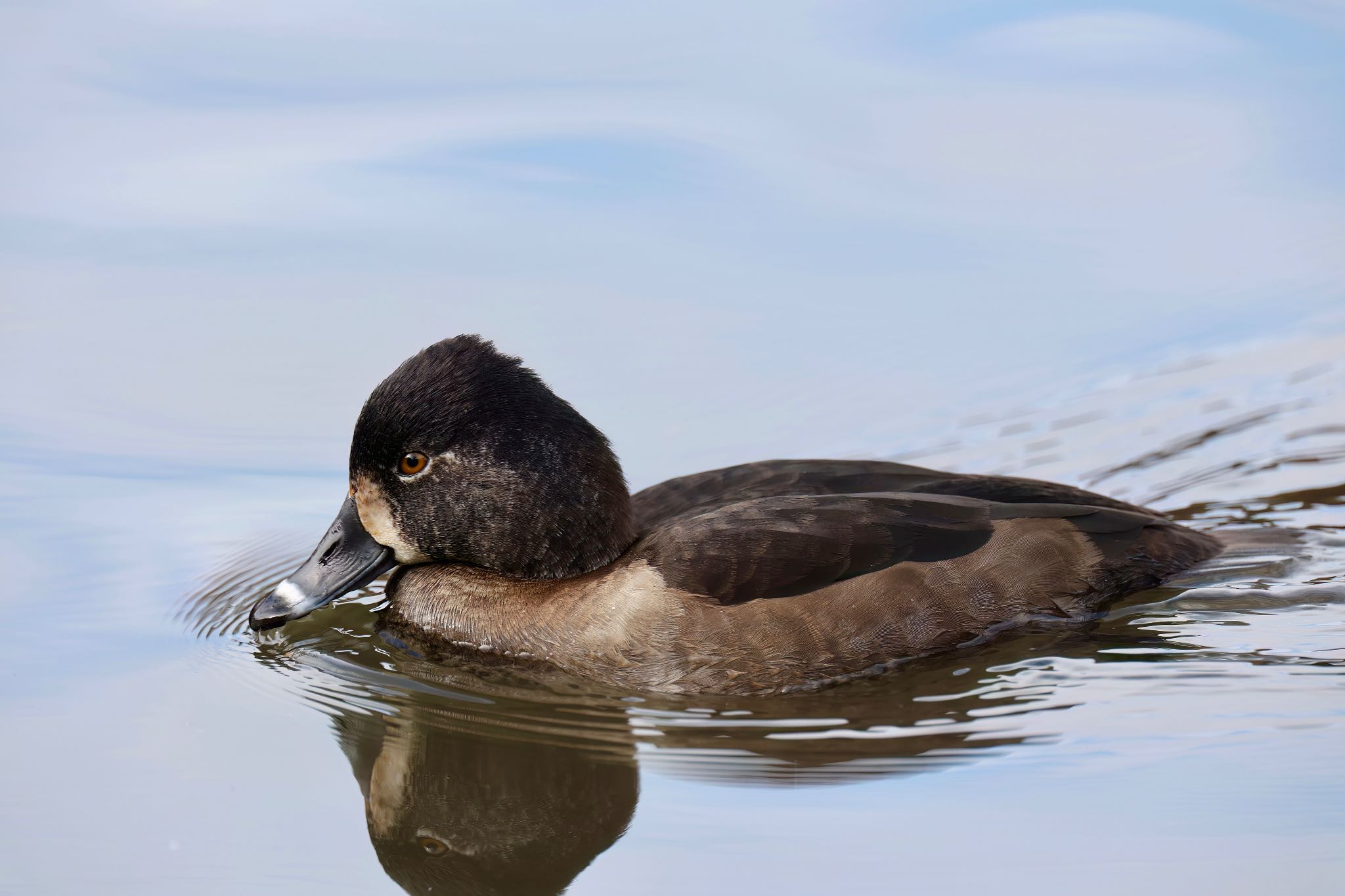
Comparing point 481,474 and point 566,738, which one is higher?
point 481,474

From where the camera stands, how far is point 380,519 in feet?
22.1

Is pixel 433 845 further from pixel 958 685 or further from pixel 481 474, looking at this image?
pixel 958 685

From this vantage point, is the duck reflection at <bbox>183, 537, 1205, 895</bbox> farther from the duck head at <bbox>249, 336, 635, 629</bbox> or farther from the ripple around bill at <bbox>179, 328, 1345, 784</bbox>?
the duck head at <bbox>249, 336, 635, 629</bbox>

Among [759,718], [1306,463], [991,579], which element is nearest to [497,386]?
[759,718]

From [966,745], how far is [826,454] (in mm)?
3197

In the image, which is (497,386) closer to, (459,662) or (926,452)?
(459,662)

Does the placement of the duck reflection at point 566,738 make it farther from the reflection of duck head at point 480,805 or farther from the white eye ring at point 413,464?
the white eye ring at point 413,464

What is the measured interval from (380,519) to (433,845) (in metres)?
1.81

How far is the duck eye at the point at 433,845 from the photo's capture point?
522cm

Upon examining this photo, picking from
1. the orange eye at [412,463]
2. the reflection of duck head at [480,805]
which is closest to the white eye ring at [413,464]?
the orange eye at [412,463]

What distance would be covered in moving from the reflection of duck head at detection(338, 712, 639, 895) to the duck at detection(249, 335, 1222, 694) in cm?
59

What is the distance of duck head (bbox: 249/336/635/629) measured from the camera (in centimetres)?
653

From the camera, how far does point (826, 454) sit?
28.9 ft

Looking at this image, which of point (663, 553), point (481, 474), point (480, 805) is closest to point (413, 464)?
point (481, 474)
